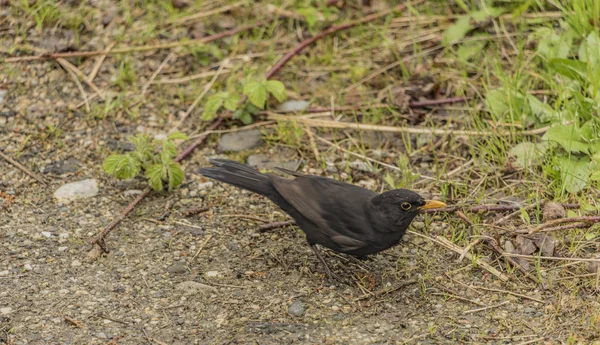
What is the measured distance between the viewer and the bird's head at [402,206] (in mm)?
5008

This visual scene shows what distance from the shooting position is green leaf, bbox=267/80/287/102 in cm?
652

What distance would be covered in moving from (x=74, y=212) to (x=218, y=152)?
1.25 m

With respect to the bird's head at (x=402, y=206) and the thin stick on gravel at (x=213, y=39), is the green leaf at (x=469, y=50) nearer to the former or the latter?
the thin stick on gravel at (x=213, y=39)

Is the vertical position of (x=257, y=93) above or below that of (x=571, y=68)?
below

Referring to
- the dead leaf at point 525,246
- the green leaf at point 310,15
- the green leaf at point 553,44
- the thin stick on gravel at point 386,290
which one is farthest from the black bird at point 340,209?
the green leaf at point 310,15

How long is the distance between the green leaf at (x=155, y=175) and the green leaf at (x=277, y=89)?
4.03 feet

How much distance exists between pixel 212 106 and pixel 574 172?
108 inches

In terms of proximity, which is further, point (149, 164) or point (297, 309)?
point (149, 164)

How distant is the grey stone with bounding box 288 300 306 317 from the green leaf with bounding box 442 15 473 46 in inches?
128

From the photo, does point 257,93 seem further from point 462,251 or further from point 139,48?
point 462,251

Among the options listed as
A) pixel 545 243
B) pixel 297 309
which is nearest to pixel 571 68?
pixel 545 243

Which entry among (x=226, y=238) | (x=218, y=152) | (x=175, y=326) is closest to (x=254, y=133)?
(x=218, y=152)

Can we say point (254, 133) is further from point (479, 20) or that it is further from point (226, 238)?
point (479, 20)

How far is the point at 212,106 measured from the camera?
6441mm
